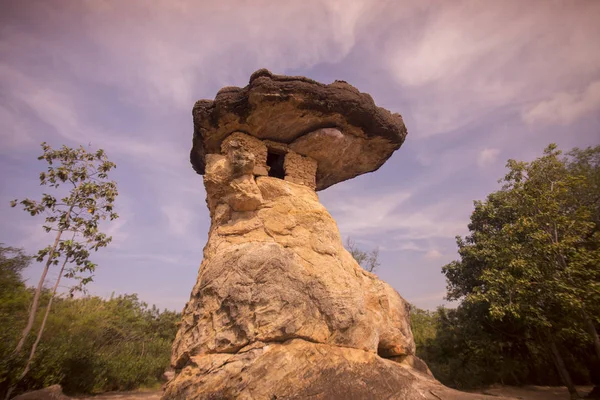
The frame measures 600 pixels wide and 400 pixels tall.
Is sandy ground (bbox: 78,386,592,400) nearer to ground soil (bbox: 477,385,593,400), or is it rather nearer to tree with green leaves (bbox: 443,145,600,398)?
ground soil (bbox: 477,385,593,400)

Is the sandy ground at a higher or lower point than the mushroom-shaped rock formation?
lower

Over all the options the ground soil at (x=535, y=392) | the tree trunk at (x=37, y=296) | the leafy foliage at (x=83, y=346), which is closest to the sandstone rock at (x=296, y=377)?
the leafy foliage at (x=83, y=346)

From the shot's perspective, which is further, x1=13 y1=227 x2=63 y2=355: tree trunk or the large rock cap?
x1=13 y1=227 x2=63 y2=355: tree trunk

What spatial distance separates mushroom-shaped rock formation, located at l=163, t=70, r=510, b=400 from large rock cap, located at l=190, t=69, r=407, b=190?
0.10 feet

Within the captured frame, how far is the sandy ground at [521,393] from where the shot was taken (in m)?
10.0

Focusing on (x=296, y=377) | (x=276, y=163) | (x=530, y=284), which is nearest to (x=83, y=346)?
(x=276, y=163)

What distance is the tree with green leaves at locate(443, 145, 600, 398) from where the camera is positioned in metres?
7.60

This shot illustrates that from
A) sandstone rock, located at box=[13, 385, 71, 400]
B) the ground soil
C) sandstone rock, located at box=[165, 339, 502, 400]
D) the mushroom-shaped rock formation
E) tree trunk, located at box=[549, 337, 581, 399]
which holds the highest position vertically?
the mushroom-shaped rock formation

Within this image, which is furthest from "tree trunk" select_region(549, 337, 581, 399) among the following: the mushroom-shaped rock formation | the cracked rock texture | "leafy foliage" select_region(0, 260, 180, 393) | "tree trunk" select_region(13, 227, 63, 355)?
"tree trunk" select_region(13, 227, 63, 355)

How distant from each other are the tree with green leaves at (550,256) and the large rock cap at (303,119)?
5.82 meters

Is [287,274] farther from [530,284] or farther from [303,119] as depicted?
[530,284]

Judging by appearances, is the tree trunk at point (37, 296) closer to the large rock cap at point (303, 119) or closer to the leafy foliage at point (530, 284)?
the large rock cap at point (303, 119)

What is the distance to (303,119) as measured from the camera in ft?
20.5

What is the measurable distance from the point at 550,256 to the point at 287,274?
9.10 meters
